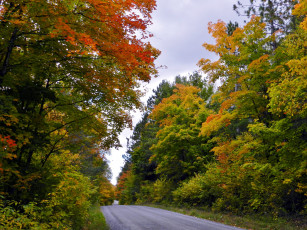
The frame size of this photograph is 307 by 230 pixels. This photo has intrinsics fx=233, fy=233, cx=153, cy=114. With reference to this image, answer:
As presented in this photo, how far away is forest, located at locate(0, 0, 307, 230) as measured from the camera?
523cm

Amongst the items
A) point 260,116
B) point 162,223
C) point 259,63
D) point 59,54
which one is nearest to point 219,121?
point 260,116

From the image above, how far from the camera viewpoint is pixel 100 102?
752 centimetres

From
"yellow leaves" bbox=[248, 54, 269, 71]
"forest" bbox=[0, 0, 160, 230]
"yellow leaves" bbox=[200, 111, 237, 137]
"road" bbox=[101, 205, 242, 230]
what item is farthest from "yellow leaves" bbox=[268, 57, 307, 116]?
"road" bbox=[101, 205, 242, 230]

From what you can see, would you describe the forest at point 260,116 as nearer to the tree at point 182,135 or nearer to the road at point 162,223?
the road at point 162,223

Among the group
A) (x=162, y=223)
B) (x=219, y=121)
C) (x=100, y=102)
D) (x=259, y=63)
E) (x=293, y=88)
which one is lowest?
(x=162, y=223)

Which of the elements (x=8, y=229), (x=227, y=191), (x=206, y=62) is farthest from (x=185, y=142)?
(x=8, y=229)

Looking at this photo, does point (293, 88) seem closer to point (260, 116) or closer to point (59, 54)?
point (260, 116)

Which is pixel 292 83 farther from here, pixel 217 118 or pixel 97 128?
pixel 97 128

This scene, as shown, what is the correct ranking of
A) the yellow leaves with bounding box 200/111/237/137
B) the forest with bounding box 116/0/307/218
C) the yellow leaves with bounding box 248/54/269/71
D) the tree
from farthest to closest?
1. the tree
2. the yellow leaves with bounding box 200/111/237/137
3. the yellow leaves with bounding box 248/54/269/71
4. the forest with bounding box 116/0/307/218

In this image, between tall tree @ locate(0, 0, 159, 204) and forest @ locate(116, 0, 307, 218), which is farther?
forest @ locate(116, 0, 307, 218)

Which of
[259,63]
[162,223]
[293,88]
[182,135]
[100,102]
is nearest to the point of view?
[100,102]

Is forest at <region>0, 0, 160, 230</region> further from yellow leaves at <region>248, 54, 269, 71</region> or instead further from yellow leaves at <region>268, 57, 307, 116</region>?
yellow leaves at <region>248, 54, 269, 71</region>

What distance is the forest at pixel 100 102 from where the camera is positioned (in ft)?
17.1

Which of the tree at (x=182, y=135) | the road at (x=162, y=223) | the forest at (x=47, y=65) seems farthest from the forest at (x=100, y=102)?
the tree at (x=182, y=135)
